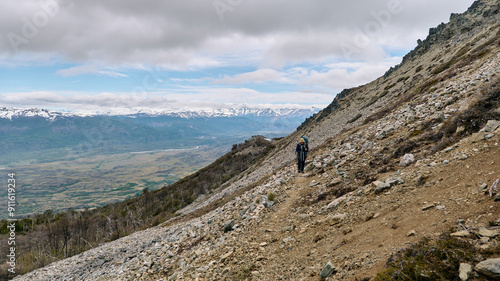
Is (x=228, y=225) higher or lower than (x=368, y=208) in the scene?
lower

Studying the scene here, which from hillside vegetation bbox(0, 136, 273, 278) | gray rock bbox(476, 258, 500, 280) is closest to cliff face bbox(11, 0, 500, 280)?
gray rock bbox(476, 258, 500, 280)

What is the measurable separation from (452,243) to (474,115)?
929 centimetres

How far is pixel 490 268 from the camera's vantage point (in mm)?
4168

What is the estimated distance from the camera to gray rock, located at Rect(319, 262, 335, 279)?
6.85 metres

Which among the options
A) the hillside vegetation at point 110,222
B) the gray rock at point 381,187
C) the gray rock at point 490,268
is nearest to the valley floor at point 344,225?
the gray rock at point 381,187

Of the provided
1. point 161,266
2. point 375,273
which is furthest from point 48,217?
point 375,273

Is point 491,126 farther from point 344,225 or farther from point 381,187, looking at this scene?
point 344,225

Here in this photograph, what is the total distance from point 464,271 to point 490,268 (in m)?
0.41

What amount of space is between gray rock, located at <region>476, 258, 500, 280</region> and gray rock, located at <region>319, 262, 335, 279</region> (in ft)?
11.1

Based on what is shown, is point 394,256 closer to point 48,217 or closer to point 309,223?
point 309,223

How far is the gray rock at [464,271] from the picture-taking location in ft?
14.3

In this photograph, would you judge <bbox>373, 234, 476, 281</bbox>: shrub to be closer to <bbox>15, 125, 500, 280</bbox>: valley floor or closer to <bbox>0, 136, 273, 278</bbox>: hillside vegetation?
<bbox>15, 125, 500, 280</bbox>: valley floor

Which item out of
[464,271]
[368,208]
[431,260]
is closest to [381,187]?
[368,208]

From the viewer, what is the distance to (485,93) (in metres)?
11.9
